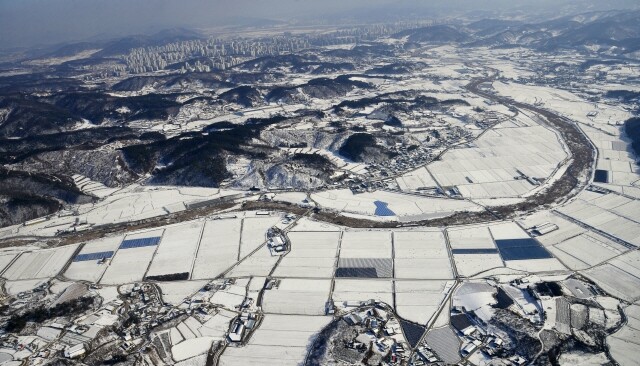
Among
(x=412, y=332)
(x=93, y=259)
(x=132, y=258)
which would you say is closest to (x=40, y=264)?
(x=93, y=259)

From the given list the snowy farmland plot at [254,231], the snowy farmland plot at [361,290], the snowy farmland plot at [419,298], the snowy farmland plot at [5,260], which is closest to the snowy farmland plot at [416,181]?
the snowy farmland plot at [254,231]

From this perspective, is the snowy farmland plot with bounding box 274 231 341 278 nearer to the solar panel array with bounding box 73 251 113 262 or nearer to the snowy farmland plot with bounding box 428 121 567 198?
the solar panel array with bounding box 73 251 113 262

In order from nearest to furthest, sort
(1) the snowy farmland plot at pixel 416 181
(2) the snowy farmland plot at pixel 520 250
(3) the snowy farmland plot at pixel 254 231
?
(2) the snowy farmland plot at pixel 520 250 → (3) the snowy farmland plot at pixel 254 231 → (1) the snowy farmland plot at pixel 416 181

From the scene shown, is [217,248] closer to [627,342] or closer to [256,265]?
[256,265]

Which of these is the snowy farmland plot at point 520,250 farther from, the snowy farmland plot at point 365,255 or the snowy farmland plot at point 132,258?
the snowy farmland plot at point 132,258

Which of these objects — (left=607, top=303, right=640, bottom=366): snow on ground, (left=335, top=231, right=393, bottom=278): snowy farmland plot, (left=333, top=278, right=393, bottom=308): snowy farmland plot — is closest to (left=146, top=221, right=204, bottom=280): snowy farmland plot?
(left=333, top=278, right=393, bottom=308): snowy farmland plot

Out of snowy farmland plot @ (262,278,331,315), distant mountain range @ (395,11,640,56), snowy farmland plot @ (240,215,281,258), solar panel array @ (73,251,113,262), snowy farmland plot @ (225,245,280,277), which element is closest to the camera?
snowy farmland plot @ (262,278,331,315)
